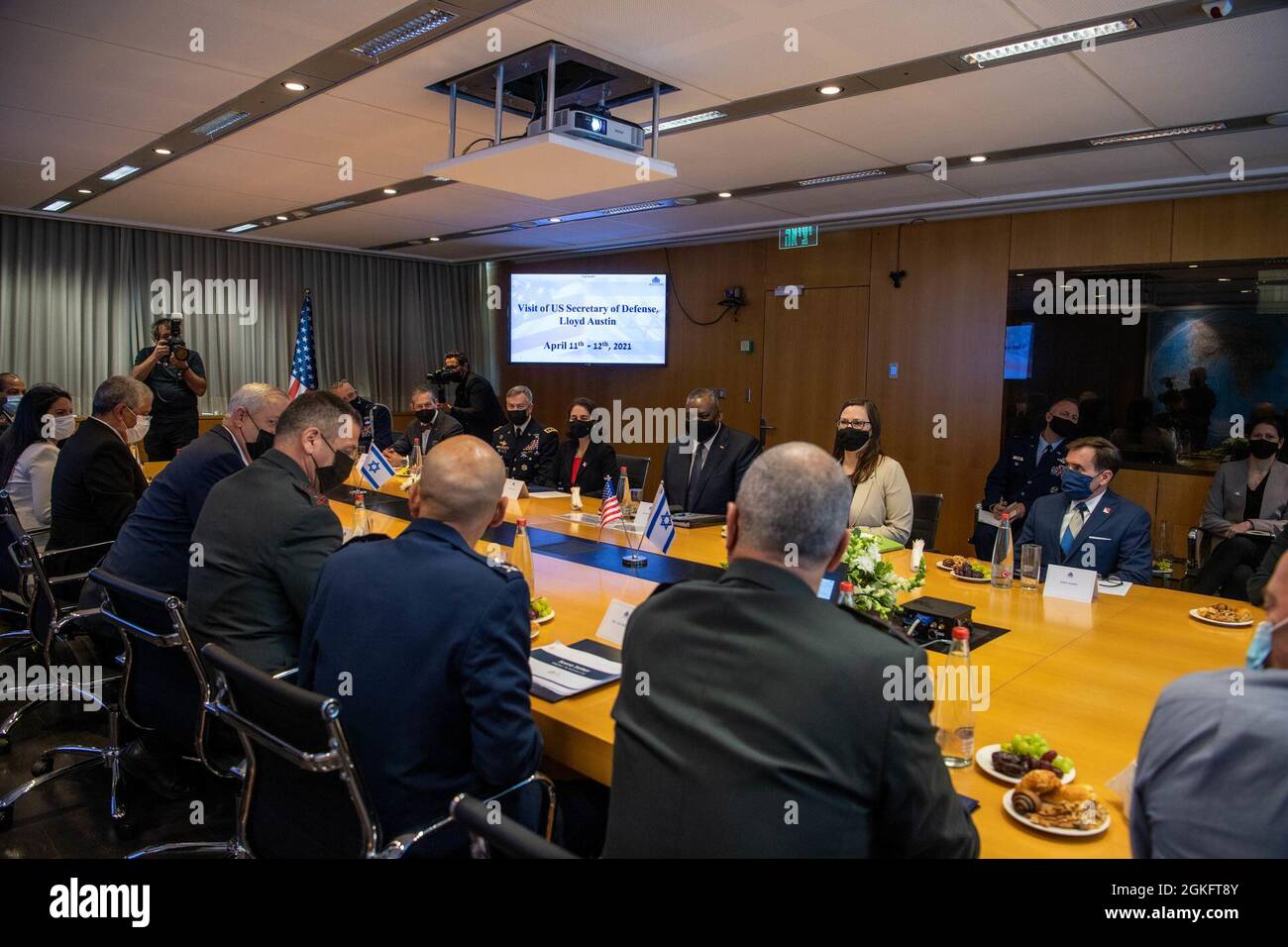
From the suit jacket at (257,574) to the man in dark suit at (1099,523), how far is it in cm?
258

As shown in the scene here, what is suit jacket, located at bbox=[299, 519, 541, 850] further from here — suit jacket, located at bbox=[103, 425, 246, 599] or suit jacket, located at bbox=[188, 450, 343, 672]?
suit jacket, located at bbox=[103, 425, 246, 599]

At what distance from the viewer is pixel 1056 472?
18.2 feet

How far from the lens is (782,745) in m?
1.18

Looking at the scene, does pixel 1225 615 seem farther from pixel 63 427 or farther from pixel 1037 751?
pixel 63 427

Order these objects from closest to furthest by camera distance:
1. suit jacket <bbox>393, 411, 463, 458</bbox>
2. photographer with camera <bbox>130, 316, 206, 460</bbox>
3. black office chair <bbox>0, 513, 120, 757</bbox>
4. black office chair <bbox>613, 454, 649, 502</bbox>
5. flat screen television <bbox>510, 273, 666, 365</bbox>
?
1. black office chair <bbox>0, 513, 120, 757</bbox>
2. black office chair <bbox>613, 454, 649, 502</bbox>
3. suit jacket <bbox>393, 411, 463, 458</bbox>
4. photographer with camera <bbox>130, 316, 206, 460</bbox>
5. flat screen television <bbox>510, 273, 666, 365</bbox>

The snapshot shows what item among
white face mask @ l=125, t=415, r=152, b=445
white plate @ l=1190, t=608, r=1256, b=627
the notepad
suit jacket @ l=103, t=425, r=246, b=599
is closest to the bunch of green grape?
the notepad

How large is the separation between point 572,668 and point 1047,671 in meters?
1.19

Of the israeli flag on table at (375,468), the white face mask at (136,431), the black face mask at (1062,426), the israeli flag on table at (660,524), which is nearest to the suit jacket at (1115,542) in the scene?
the israeli flag on table at (660,524)

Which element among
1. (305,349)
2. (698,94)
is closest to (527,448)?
(698,94)

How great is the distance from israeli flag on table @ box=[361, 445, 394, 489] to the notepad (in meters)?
3.17

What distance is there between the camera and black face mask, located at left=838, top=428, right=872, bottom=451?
3998 millimetres
